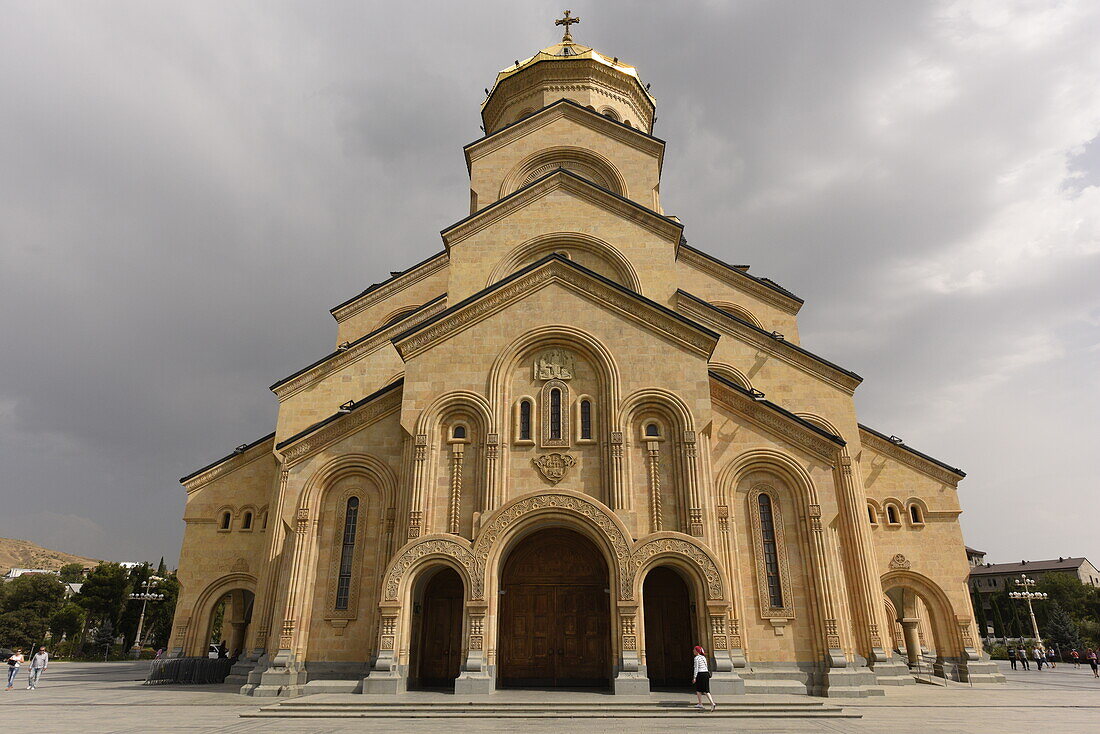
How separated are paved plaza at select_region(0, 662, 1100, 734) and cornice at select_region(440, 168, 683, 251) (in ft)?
45.3

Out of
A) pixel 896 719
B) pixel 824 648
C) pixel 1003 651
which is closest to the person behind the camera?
pixel 896 719

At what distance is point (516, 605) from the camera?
626 inches

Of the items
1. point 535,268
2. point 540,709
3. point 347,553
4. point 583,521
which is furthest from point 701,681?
point 535,268

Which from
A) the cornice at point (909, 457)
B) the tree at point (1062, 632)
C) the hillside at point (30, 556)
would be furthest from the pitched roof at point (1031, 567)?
the hillside at point (30, 556)

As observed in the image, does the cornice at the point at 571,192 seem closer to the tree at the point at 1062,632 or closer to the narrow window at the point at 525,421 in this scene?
the narrow window at the point at 525,421

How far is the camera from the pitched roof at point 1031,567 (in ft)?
303

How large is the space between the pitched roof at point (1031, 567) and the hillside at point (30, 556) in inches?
8749

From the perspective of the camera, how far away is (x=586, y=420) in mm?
16000

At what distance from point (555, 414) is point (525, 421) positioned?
2.66 ft

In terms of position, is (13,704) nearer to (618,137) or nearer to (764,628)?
(764,628)

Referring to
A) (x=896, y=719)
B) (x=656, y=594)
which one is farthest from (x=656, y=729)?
(x=656, y=594)

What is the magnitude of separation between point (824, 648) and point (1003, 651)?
38.9m

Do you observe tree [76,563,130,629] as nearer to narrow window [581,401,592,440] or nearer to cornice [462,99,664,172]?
cornice [462,99,664,172]

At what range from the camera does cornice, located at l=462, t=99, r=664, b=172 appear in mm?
24359
